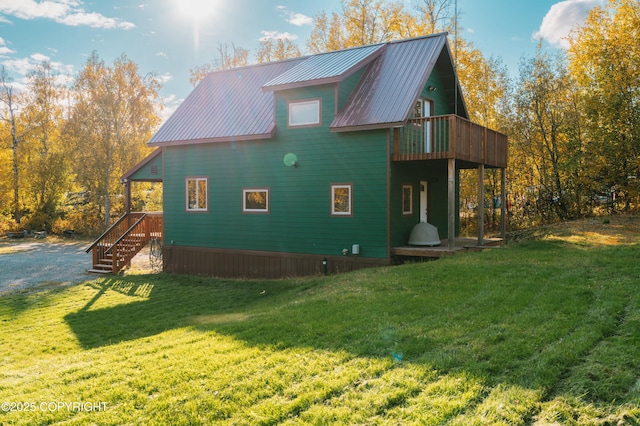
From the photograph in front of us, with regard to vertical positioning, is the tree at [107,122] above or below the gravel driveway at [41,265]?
above

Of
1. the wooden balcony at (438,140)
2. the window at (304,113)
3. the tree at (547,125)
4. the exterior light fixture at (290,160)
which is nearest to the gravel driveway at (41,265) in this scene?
the exterior light fixture at (290,160)

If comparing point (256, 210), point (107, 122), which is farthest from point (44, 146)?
point (256, 210)

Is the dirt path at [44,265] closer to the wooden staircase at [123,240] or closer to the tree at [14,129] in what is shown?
the wooden staircase at [123,240]

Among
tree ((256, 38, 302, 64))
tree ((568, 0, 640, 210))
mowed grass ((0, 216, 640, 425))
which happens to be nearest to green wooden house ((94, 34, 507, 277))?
mowed grass ((0, 216, 640, 425))

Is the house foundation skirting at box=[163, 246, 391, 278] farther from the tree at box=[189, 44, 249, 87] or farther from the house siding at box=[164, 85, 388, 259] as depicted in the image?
the tree at box=[189, 44, 249, 87]

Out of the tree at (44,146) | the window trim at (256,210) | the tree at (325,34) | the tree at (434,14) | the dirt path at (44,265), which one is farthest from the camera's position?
the tree at (44,146)

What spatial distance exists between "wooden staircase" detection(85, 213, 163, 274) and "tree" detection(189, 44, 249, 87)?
64.6 feet

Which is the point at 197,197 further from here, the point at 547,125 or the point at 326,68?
the point at 547,125

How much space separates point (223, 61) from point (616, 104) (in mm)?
25869

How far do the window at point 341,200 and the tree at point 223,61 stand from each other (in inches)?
947

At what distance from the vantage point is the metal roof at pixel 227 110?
16.3 m

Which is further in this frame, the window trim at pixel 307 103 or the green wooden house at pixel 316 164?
the window trim at pixel 307 103

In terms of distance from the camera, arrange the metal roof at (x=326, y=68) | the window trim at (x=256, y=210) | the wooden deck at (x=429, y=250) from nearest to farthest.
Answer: the wooden deck at (x=429, y=250) < the metal roof at (x=326, y=68) < the window trim at (x=256, y=210)

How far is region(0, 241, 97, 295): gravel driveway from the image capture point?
15477 millimetres
